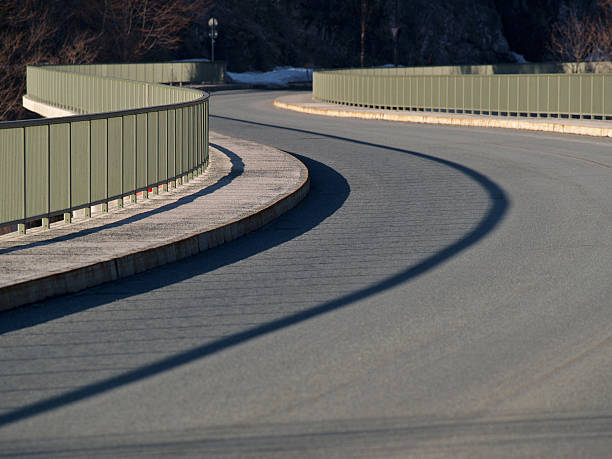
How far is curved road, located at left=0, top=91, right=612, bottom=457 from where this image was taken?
16.9ft

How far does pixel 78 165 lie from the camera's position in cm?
1175

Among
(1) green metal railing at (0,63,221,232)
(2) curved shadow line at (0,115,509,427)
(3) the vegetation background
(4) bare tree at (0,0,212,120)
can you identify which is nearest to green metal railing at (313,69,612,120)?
(1) green metal railing at (0,63,221,232)

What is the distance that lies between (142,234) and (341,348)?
4422 mm

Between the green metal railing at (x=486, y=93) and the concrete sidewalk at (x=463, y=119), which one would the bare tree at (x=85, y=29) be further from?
the green metal railing at (x=486, y=93)

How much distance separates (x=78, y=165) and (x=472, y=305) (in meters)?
5.48

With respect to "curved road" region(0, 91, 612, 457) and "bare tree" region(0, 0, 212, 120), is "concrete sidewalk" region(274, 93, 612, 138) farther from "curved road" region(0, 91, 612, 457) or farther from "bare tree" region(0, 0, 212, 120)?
"bare tree" region(0, 0, 212, 120)

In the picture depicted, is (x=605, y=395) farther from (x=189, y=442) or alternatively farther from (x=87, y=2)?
(x=87, y=2)

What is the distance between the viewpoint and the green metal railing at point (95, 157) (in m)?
10.7

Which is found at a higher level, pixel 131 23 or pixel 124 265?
pixel 131 23

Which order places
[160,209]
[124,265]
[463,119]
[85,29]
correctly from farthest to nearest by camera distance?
[85,29] → [463,119] → [160,209] → [124,265]

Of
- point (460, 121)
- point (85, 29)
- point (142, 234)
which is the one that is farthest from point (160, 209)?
point (85, 29)

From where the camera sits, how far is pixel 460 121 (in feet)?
107

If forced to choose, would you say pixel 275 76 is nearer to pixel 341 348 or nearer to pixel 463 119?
pixel 463 119

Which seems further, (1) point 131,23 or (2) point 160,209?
(1) point 131,23
